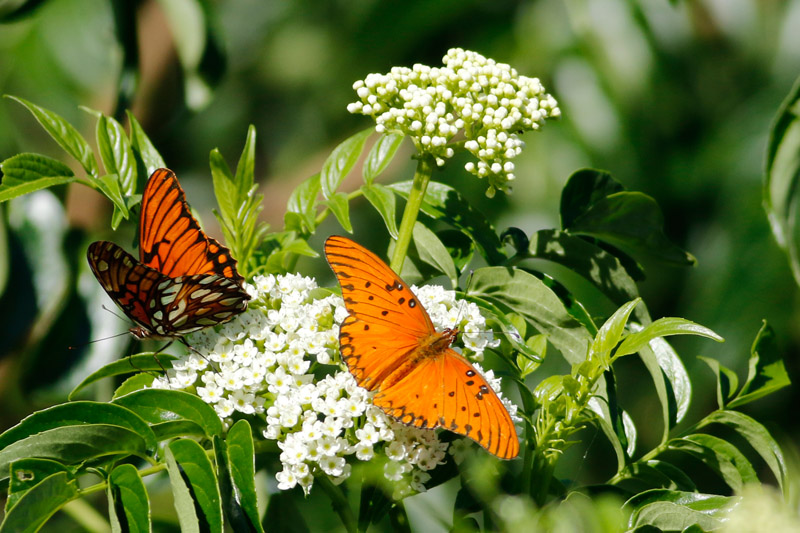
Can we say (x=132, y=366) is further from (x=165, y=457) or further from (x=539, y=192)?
(x=539, y=192)

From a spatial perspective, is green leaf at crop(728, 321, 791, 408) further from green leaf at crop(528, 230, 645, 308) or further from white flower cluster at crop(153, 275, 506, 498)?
white flower cluster at crop(153, 275, 506, 498)

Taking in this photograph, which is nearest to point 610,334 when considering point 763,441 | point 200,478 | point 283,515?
point 763,441

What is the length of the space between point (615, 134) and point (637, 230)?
0.99m

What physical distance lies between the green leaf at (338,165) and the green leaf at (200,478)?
0.41 meters

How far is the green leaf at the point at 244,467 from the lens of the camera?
69cm

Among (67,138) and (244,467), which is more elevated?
(67,138)

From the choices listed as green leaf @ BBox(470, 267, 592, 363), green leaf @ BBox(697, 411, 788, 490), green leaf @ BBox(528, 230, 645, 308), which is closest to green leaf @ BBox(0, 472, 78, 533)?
green leaf @ BBox(470, 267, 592, 363)

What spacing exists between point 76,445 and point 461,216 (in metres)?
0.53

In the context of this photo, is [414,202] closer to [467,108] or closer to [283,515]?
[467,108]

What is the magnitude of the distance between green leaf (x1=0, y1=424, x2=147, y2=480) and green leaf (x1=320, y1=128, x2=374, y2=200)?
417 millimetres

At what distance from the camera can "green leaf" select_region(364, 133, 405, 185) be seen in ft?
3.28

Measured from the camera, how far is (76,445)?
71cm

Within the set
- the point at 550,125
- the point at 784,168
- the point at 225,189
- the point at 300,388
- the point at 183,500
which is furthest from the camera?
the point at 550,125

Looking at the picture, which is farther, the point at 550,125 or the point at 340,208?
the point at 550,125
